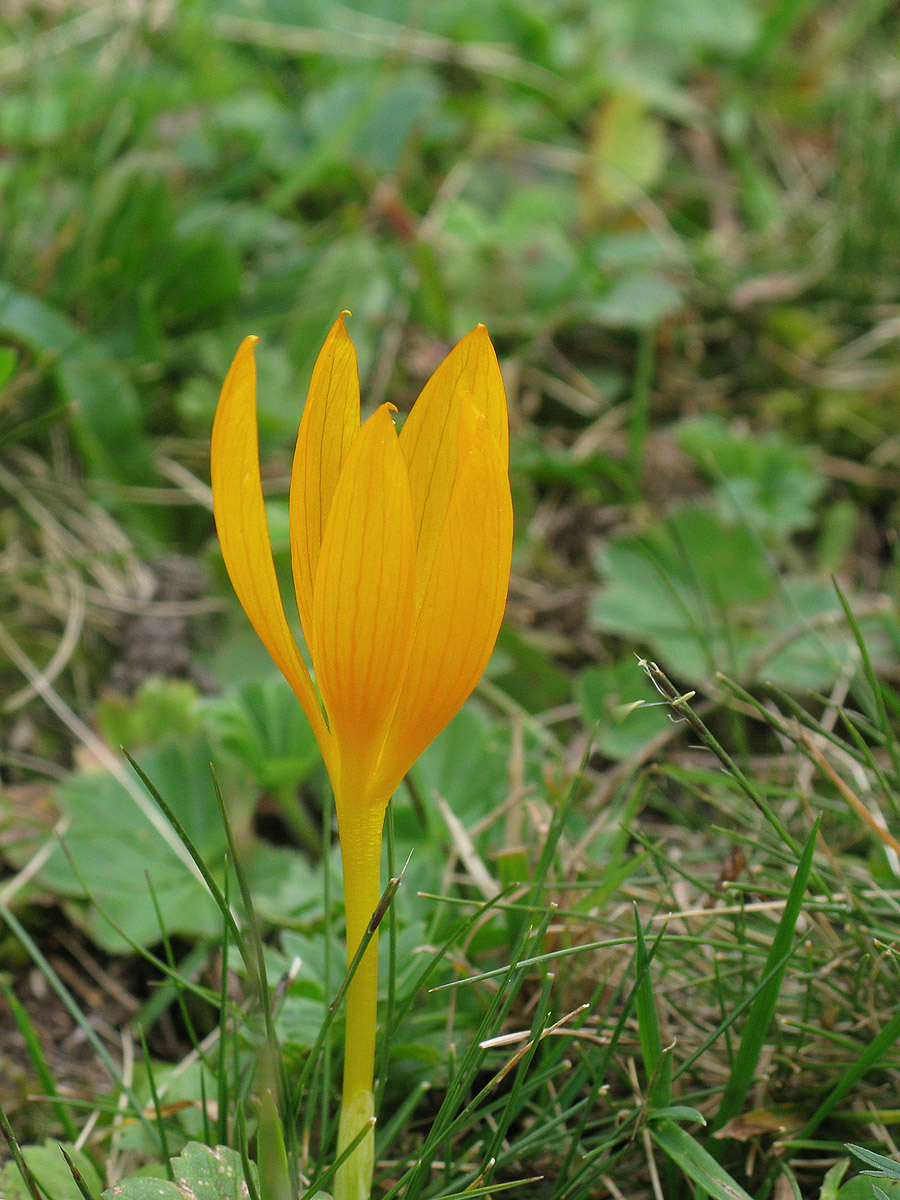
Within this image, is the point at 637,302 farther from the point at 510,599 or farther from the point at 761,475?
the point at 510,599

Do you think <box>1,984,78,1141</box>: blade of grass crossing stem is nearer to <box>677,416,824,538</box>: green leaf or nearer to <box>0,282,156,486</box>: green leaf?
<box>0,282,156,486</box>: green leaf

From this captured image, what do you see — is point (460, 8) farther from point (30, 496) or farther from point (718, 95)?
point (30, 496)

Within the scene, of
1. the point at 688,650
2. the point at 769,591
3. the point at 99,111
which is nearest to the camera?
the point at 688,650

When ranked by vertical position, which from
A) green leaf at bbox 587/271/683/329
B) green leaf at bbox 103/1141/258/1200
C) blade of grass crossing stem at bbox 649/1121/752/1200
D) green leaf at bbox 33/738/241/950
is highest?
green leaf at bbox 587/271/683/329

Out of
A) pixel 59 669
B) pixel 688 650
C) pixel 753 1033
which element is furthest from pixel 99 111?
pixel 753 1033

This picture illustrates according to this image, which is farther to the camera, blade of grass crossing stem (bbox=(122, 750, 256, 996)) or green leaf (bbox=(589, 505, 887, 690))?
green leaf (bbox=(589, 505, 887, 690))

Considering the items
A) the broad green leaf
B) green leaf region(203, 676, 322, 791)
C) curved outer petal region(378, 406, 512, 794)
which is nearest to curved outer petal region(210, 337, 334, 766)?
curved outer petal region(378, 406, 512, 794)
